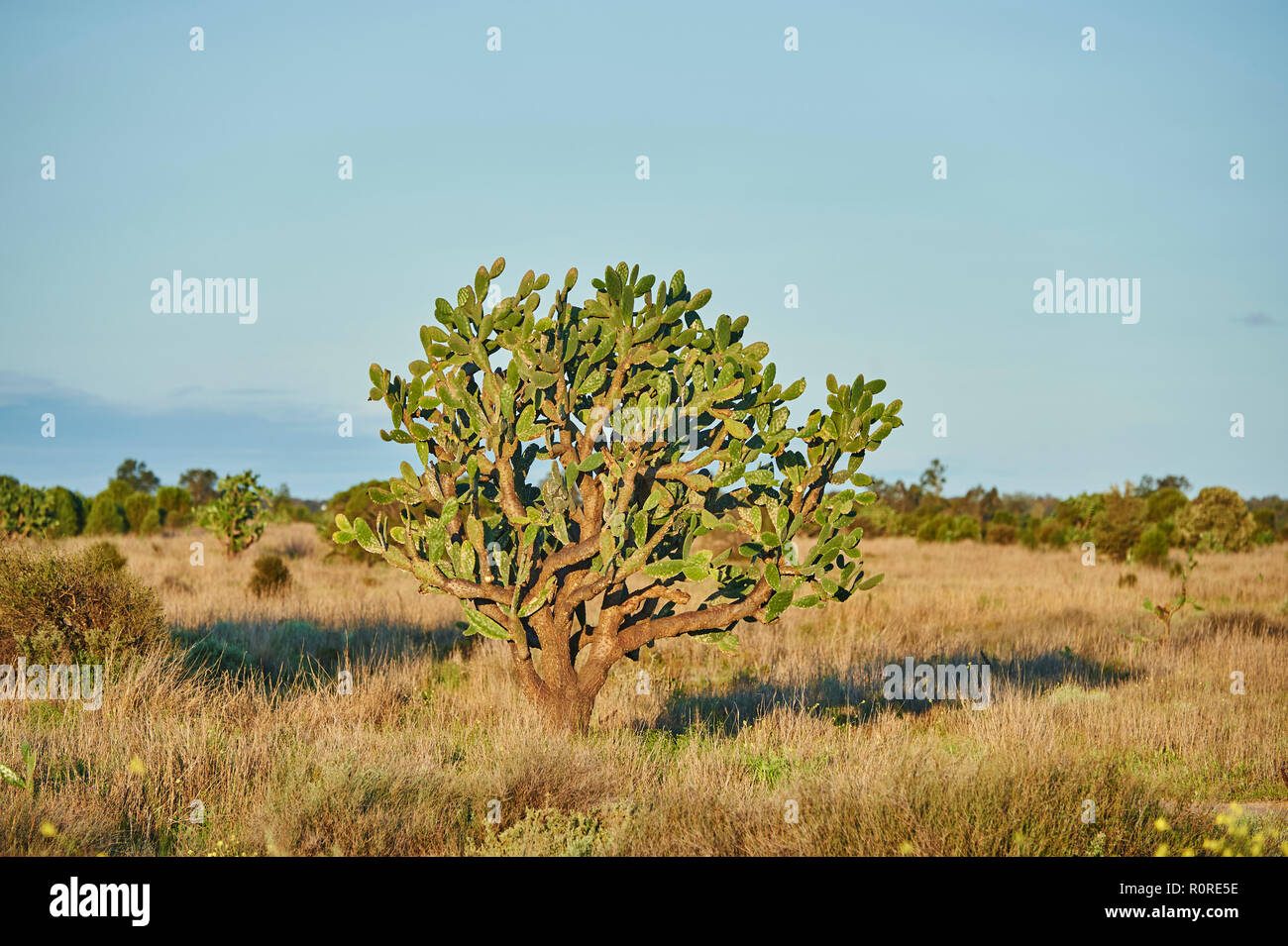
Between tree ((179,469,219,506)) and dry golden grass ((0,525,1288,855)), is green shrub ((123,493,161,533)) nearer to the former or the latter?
tree ((179,469,219,506))

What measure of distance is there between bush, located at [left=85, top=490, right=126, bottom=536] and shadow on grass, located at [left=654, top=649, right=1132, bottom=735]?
106 ft

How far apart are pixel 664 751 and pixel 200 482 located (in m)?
59.9

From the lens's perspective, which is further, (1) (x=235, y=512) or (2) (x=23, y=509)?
(2) (x=23, y=509)

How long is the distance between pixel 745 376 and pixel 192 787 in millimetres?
4307

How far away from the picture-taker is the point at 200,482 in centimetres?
5941

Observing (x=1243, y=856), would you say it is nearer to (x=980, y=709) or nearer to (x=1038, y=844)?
(x=1038, y=844)

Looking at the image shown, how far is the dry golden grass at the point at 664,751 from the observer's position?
195 inches

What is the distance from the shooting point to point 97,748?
614cm

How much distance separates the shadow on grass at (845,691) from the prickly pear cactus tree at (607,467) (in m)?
1.52

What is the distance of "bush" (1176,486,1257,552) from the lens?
113 feet

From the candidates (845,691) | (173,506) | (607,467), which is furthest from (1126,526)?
(173,506)

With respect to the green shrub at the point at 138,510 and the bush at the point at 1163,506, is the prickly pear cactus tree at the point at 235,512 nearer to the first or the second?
the green shrub at the point at 138,510

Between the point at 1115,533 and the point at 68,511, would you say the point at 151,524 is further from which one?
the point at 1115,533
